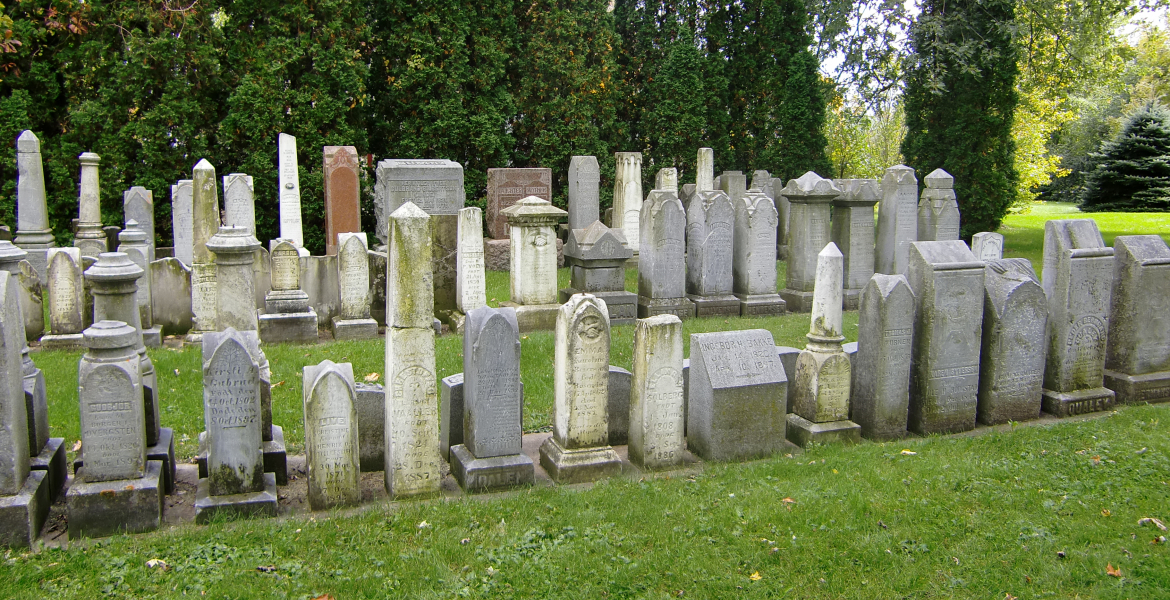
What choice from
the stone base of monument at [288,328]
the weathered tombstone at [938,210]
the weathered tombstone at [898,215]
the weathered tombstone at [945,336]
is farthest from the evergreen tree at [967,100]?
the stone base of monument at [288,328]

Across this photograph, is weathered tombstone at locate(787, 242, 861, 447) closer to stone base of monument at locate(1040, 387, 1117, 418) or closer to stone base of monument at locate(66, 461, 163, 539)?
stone base of monument at locate(1040, 387, 1117, 418)

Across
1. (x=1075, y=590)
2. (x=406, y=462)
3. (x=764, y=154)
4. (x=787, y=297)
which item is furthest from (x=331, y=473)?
(x=764, y=154)

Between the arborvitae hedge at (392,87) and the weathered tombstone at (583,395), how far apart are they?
35.2 feet

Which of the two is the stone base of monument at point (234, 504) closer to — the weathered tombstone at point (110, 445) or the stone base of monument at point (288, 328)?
the weathered tombstone at point (110, 445)

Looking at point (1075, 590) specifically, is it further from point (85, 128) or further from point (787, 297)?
point (85, 128)

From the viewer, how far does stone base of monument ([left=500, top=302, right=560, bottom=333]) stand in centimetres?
1041

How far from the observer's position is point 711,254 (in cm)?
1143

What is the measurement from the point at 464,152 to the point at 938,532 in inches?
521

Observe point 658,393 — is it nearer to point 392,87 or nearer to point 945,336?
point 945,336

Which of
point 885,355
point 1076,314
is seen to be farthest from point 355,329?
point 1076,314

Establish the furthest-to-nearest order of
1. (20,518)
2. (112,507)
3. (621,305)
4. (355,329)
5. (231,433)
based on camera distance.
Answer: (621,305), (355,329), (231,433), (112,507), (20,518)

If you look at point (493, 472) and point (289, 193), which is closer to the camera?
point (493, 472)

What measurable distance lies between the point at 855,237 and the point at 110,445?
387 inches

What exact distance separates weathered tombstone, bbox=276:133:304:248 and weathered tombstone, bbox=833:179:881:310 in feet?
24.8
